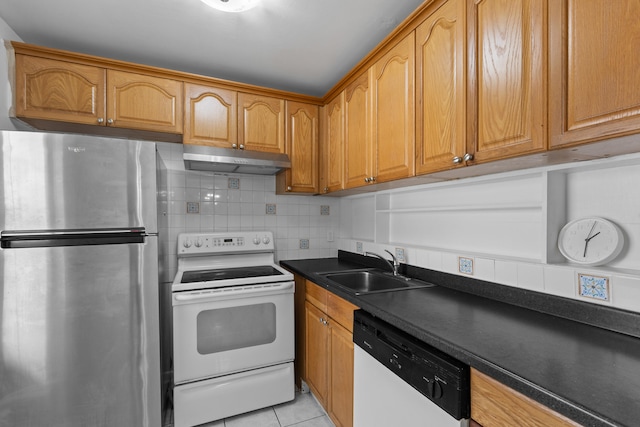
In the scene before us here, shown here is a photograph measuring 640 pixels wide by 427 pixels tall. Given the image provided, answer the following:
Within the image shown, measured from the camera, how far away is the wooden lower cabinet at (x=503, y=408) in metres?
0.65

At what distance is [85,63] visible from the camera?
176 centimetres

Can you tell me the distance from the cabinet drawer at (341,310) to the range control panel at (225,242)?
0.91 meters

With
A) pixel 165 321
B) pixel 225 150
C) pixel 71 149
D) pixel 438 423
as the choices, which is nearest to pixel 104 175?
pixel 71 149

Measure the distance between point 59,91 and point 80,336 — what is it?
4.64ft

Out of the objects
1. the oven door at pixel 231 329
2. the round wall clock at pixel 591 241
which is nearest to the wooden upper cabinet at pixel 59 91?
the oven door at pixel 231 329

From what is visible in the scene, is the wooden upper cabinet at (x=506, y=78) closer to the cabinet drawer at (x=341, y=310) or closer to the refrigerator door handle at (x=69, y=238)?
the cabinet drawer at (x=341, y=310)

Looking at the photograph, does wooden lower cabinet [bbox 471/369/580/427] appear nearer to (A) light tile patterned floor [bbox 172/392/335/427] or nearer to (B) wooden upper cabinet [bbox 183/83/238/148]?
(A) light tile patterned floor [bbox 172/392/335/427]

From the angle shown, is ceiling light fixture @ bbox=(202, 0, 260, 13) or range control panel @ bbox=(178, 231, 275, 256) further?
range control panel @ bbox=(178, 231, 275, 256)

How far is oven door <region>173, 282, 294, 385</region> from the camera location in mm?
1717

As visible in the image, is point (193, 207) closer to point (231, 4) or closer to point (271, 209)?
point (271, 209)

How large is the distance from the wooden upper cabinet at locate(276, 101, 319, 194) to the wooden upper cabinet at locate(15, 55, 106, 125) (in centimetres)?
123

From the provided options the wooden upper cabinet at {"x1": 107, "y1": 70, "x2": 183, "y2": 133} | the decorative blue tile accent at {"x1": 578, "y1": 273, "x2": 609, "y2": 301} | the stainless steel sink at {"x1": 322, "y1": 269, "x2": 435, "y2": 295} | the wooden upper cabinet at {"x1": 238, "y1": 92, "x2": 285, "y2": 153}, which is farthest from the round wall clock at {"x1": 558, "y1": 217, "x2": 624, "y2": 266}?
the wooden upper cabinet at {"x1": 107, "y1": 70, "x2": 183, "y2": 133}

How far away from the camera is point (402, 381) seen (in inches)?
40.8

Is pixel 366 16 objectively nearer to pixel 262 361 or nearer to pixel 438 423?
pixel 438 423
